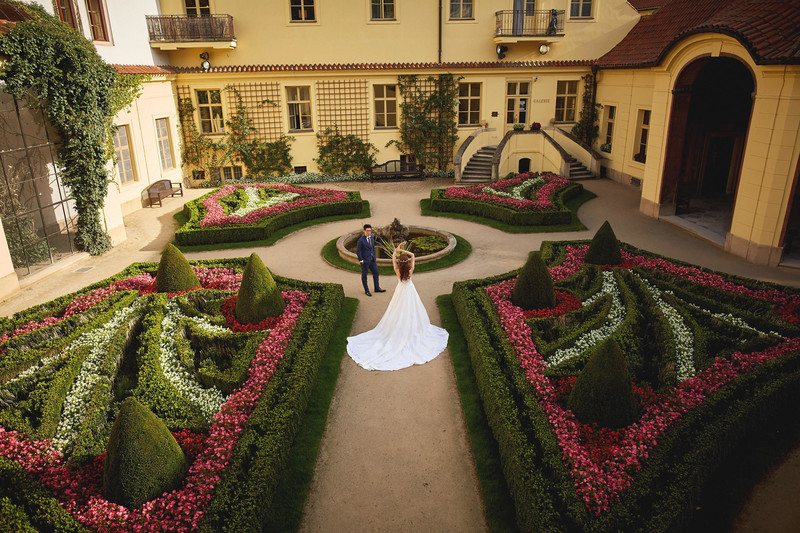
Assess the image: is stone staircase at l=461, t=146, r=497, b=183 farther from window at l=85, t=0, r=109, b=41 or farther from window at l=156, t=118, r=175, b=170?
window at l=85, t=0, r=109, b=41

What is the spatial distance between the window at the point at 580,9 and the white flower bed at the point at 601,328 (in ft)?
57.7

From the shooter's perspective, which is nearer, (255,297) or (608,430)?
(608,430)

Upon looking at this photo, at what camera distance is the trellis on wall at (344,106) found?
23.3 m

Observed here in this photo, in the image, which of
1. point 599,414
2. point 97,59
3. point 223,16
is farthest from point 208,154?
point 599,414

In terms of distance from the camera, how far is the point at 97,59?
14.6 metres

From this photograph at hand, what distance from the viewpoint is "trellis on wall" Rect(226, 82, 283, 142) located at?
2292 centimetres

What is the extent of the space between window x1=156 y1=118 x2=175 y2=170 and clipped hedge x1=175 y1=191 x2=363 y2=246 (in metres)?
5.31

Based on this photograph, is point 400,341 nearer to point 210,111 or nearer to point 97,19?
point 97,19

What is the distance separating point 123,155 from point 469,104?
49.3ft

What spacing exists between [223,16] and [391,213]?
1182 centimetres

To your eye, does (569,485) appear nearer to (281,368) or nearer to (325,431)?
(325,431)

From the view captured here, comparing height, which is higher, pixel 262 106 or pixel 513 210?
pixel 262 106

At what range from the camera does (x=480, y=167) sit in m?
23.0

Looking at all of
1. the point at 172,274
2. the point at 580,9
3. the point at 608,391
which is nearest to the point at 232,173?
the point at 172,274
